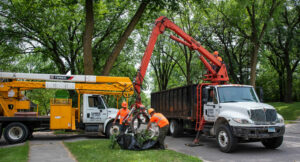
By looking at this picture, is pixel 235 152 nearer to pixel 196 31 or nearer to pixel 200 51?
pixel 200 51

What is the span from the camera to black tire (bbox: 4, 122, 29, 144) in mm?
12874

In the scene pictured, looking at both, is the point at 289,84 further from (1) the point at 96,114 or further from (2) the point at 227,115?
(1) the point at 96,114

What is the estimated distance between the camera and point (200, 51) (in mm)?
14320

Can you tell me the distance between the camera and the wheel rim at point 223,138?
31.6 feet

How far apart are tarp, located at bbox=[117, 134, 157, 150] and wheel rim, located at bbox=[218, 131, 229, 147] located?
2.52m

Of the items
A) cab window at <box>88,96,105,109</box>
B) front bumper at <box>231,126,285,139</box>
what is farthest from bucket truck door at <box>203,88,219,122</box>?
cab window at <box>88,96,105,109</box>

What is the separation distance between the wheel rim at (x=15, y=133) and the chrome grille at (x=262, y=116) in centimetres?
1089

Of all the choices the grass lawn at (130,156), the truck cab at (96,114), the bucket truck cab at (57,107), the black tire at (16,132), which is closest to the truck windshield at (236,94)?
the grass lawn at (130,156)

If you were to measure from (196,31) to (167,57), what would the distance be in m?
7.73

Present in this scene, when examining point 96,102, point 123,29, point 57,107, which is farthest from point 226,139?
point 123,29

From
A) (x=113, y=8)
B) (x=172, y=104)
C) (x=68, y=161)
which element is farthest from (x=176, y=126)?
(x=113, y=8)

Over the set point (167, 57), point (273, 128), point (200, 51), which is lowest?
point (273, 128)

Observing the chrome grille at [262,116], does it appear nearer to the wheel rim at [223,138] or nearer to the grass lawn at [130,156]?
the wheel rim at [223,138]

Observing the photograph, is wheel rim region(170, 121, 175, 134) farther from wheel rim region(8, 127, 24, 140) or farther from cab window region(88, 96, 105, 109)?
wheel rim region(8, 127, 24, 140)
